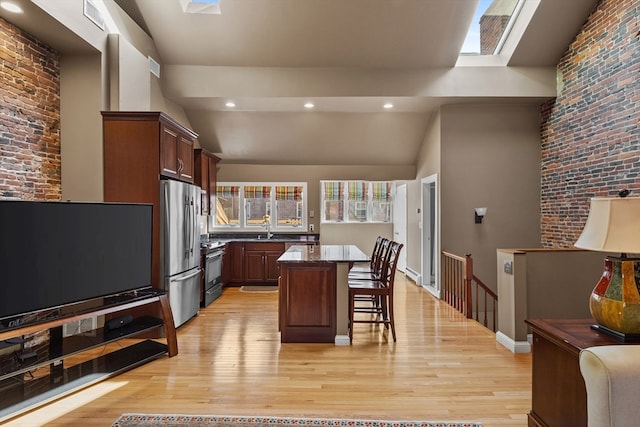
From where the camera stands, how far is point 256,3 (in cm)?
442

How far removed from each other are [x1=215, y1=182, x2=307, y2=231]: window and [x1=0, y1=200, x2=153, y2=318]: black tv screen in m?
4.11

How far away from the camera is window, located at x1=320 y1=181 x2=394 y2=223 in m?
7.73

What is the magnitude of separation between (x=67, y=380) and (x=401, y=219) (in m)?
6.03

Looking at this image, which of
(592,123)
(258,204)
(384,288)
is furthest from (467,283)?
(258,204)

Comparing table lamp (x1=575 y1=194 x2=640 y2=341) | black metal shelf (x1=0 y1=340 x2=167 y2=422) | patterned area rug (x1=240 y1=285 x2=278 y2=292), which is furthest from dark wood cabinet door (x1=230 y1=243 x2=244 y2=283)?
table lamp (x1=575 y1=194 x2=640 y2=341)

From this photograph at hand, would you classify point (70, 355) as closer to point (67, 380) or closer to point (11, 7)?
point (67, 380)

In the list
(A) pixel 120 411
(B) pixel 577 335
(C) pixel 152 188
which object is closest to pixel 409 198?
(C) pixel 152 188

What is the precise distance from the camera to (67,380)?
111 inches

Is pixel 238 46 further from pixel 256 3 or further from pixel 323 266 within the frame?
pixel 323 266

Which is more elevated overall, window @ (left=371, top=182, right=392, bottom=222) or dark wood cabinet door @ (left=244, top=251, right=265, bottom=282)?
window @ (left=371, top=182, right=392, bottom=222)

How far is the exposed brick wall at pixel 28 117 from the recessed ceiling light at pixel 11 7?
0.63 ft

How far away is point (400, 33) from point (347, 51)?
28.5 inches

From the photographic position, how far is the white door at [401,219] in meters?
7.32

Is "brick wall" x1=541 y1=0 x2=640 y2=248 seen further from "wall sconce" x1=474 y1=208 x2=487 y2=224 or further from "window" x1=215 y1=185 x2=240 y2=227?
"window" x1=215 y1=185 x2=240 y2=227
